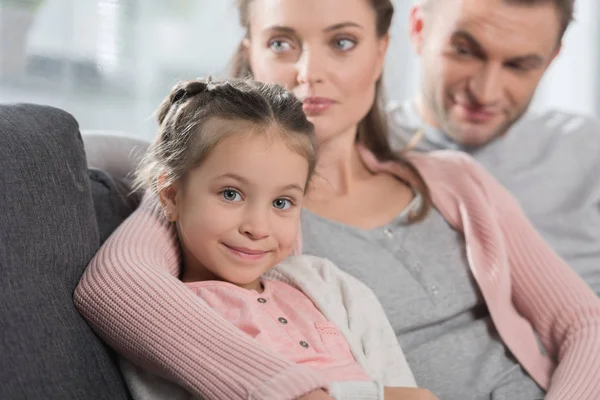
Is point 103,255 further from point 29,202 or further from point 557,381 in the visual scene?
point 557,381

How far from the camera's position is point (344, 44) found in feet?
5.19

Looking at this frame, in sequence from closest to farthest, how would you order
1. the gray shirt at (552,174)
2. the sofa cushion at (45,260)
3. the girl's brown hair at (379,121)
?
the sofa cushion at (45,260)
the girl's brown hair at (379,121)
the gray shirt at (552,174)

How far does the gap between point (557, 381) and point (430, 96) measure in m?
0.85

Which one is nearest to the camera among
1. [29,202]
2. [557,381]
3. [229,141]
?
[29,202]

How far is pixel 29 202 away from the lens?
3.62ft

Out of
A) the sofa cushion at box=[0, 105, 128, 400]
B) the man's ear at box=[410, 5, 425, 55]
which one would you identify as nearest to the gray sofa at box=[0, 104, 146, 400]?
the sofa cushion at box=[0, 105, 128, 400]

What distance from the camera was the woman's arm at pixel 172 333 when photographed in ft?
3.41

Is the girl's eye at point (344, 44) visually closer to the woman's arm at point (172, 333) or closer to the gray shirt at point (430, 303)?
the gray shirt at point (430, 303)

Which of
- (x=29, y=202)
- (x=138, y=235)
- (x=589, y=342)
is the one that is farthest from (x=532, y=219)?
(x=29, y=202)

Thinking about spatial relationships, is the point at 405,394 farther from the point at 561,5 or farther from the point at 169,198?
the point at 561,5

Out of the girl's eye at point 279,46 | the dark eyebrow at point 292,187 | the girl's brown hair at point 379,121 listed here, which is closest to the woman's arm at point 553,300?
the girl's brown hair at point 379,121

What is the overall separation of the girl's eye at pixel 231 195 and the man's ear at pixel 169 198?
0.10 m

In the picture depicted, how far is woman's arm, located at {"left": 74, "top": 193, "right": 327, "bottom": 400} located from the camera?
1040 mm

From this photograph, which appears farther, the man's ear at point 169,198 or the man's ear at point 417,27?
the man's ear at point 417,27
